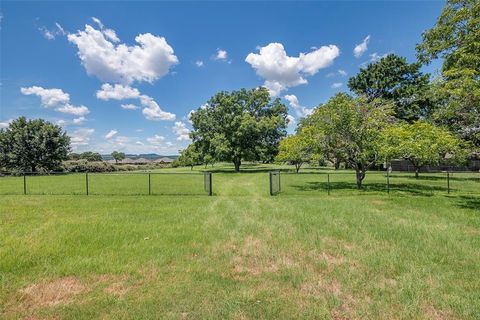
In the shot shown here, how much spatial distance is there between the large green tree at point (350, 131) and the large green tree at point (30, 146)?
36.3m

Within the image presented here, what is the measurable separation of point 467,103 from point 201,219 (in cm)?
1063

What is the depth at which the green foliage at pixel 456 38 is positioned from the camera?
34.8ft

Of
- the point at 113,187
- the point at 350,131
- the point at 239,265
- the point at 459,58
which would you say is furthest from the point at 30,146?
the point at 459,58

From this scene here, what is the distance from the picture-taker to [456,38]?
12344 millimetres

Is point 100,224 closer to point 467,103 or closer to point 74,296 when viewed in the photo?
point 74,296

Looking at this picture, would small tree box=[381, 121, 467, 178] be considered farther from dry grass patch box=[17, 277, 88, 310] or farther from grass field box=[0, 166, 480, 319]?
dry grass patch box=[17, 277, 88, 310]

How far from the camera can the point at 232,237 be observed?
6512mm

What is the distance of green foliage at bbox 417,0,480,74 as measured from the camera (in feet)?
34.8

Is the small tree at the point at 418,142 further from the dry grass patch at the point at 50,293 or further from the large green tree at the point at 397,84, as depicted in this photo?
the large green tree at the point at 397,84

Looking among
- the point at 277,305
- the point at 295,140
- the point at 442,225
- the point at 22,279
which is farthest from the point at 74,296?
the point at 295,140

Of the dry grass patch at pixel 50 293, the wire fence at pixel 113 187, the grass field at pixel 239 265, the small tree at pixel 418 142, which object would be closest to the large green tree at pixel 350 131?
the small tree at pixel 418 142

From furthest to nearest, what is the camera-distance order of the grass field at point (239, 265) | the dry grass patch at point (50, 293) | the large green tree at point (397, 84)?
the large green tree at point (397, 84)
the dry grass patch at point (50, 293)
the grass field at point (239, 265)

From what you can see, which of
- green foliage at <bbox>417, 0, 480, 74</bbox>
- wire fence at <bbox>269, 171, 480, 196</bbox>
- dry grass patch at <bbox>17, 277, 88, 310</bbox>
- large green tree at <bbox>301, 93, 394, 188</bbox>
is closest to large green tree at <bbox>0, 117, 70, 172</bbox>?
wire fence at <bbox>269, 171, 480, 196</bbox>

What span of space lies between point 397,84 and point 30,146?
1934 inches
